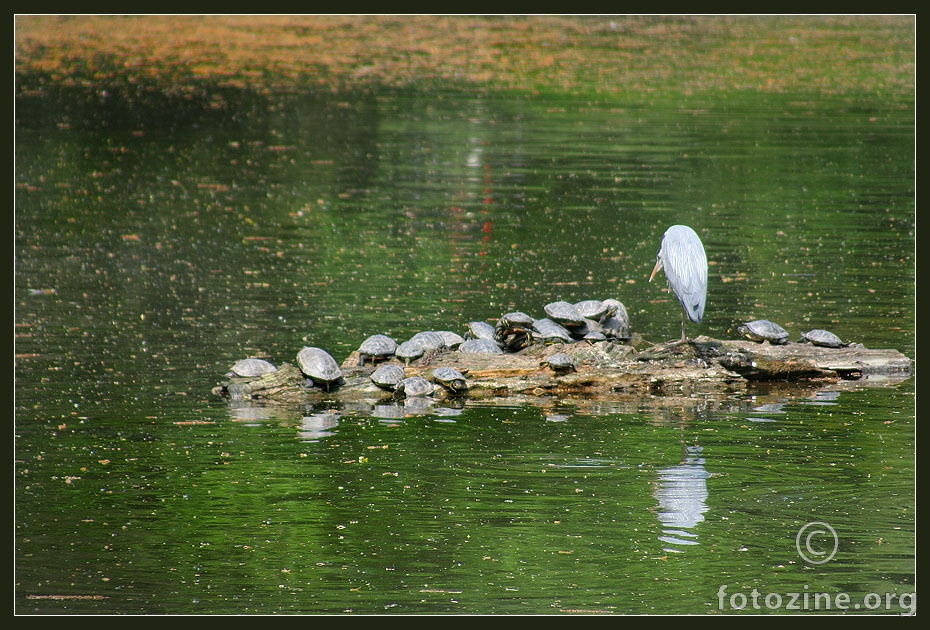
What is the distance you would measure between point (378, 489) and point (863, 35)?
41.4m

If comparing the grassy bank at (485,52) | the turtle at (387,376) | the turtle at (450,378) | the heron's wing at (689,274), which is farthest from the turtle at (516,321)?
the grassy bank at (485,52)

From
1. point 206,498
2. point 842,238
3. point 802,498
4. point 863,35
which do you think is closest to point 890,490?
point 802,498

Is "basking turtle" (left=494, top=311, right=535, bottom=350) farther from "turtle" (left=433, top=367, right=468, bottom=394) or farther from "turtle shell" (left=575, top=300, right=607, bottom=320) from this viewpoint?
"turtle" (left=433, top=367, right=468, bottom=394)

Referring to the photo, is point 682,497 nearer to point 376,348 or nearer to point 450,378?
point 450,378

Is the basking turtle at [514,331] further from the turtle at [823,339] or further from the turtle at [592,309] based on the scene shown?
the turtle at [823,339]

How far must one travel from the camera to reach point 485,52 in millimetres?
43125

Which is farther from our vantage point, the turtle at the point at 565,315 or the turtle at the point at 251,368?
the turtle at the point at 565,315

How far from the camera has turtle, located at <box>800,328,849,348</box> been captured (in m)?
13.5

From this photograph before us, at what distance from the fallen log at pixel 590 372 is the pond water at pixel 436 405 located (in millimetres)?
349

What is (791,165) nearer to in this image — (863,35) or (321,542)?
(321,542)

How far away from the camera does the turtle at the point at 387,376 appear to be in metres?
12.7

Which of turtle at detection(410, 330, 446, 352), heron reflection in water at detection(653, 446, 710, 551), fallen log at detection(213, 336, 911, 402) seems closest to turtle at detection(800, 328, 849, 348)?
fallen log at detection(213, 336, 911, 402)

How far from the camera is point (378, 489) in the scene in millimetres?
10203

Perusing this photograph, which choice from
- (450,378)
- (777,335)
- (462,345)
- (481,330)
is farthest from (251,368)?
(777,335)
